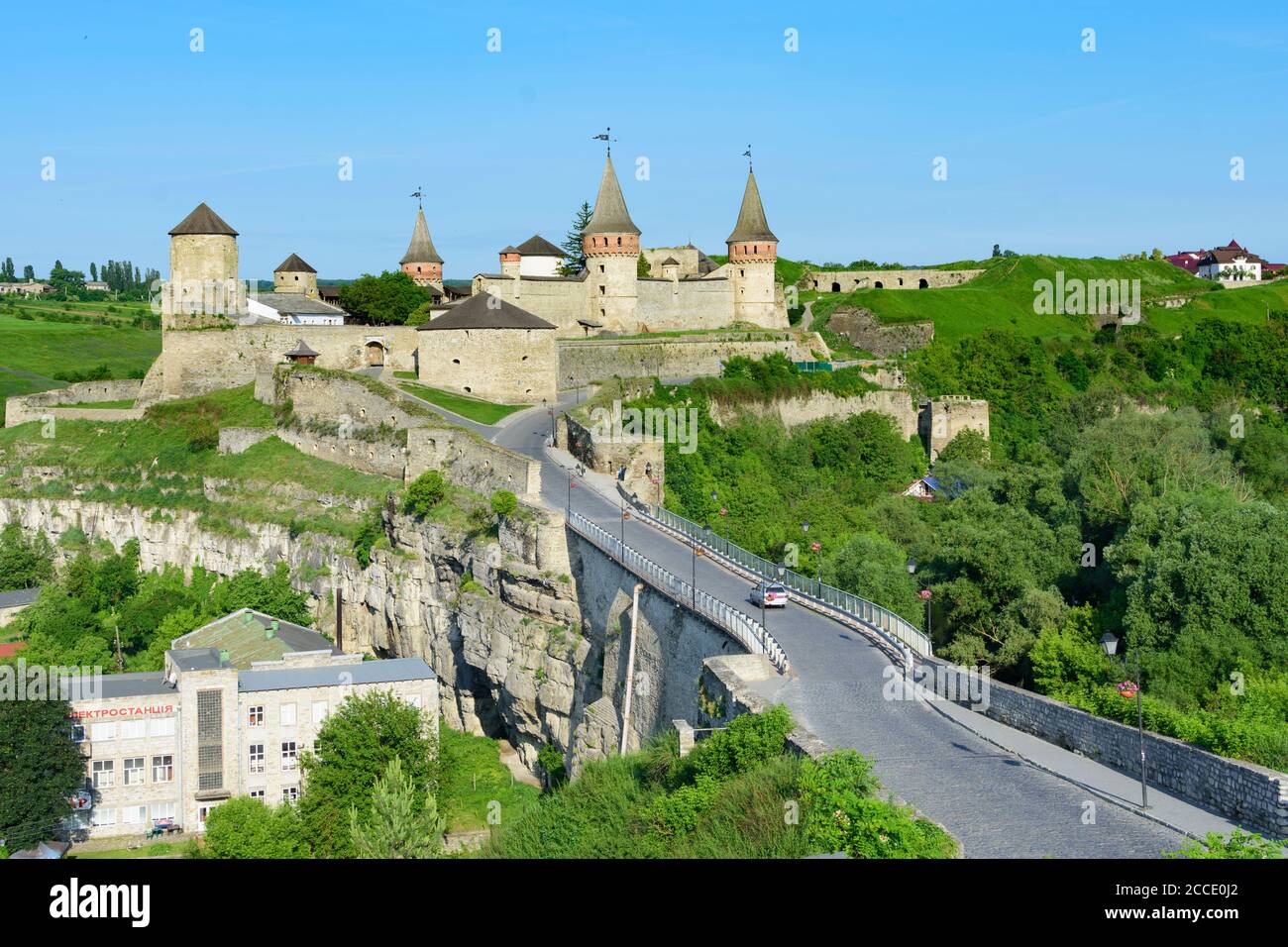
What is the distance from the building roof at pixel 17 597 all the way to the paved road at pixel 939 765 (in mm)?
33445

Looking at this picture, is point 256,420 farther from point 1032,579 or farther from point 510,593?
point 1032,579

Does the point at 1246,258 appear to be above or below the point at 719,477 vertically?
above

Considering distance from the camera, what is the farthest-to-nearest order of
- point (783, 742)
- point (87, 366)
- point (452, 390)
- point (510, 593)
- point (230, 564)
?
point (87, 366) → point (452, 390) → point (230, 564) → point (510, 593) → point (783, 742)

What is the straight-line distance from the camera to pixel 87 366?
92.2 metres

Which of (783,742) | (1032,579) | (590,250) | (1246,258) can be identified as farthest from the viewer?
(1246,258)

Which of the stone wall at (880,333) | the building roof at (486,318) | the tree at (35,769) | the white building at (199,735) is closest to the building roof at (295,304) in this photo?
the building roof at (486,318)

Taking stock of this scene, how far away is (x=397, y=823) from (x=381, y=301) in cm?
4196

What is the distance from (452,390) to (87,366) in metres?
46.0

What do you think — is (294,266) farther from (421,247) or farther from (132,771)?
(132,771)

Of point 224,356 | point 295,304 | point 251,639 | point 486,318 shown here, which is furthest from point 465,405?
point 295,304

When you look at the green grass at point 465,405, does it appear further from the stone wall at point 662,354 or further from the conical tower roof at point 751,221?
the conical tower roof at point 751,221

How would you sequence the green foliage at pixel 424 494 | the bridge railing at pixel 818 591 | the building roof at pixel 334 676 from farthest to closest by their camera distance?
the green foliage at pixel 424 494 < the building roof at pixel 334 676 < the bridge railing at pixel 818 591

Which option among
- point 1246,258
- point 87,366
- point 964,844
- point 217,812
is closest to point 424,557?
point 217,812

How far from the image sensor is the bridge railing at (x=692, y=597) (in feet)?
78.7
